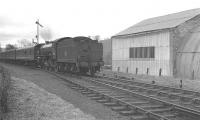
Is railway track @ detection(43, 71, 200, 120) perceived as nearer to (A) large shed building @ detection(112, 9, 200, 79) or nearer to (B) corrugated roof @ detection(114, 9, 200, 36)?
(A) large shed building @ detection(112, 9, 200, 79)

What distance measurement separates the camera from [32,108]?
9.58m

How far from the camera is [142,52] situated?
2781cm

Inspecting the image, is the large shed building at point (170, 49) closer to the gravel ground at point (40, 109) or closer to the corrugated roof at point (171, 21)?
the corrugated roof at point (171, 21)

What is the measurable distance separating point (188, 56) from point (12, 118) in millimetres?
18528

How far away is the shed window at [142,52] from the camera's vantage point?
2647 cm

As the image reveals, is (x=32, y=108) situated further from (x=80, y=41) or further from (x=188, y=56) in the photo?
(x=188, y=56)

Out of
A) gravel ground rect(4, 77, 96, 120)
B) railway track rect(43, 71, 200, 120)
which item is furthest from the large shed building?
gravel ground rect(4, 77, 96, 120)

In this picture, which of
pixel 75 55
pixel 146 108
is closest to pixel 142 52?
pixel 75 55

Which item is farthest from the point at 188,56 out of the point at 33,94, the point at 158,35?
the point at 33,94

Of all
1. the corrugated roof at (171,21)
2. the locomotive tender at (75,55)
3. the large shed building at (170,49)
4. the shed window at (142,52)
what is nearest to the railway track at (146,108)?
the locomotive tender at (75,55)

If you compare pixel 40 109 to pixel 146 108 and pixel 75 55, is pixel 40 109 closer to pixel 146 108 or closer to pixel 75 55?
pixel 146 108

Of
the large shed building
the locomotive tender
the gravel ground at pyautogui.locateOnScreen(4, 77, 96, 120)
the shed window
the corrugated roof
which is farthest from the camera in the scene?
the shed window

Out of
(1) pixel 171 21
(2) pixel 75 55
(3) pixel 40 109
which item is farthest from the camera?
(1) pixel 171 21

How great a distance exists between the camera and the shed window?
26.5m
